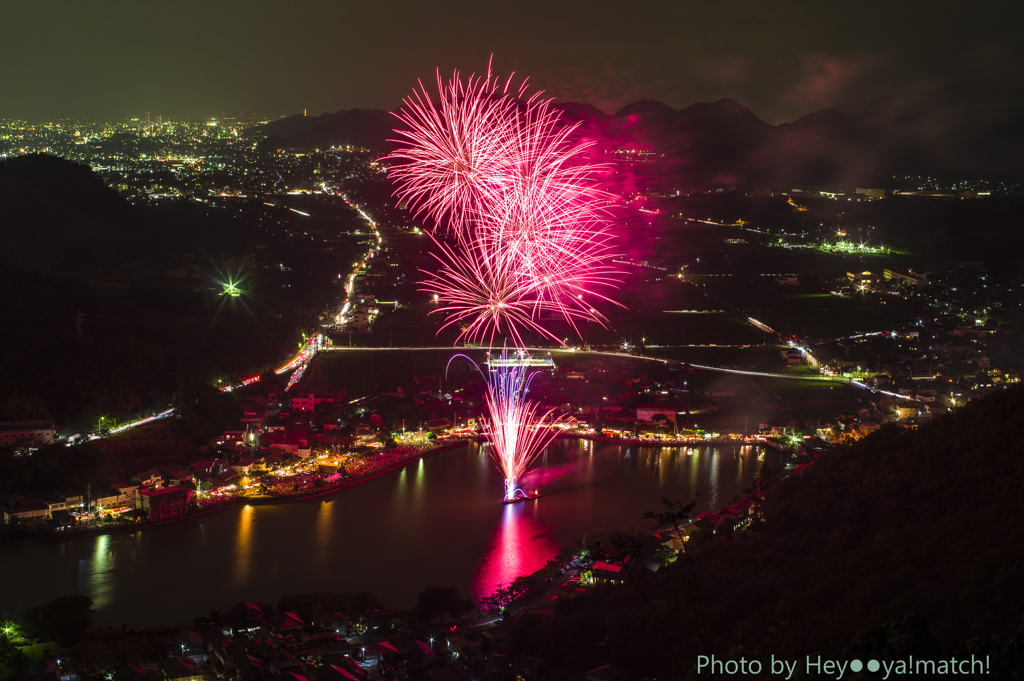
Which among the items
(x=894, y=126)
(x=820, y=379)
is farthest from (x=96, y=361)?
(x=894, y=126)

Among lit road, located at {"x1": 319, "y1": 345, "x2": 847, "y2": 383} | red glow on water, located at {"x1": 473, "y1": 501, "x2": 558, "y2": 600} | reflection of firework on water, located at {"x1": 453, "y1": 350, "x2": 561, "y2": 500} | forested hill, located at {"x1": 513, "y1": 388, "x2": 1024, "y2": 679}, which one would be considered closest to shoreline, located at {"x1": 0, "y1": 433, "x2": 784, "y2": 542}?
reflection of firework on water, located at {"x1": 453, "y1": 350, "x2": 561, "y2": 500}

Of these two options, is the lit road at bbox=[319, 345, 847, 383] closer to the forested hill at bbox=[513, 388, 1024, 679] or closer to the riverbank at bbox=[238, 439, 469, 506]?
the riverbank at bbox=[238, 439, 469, 506]

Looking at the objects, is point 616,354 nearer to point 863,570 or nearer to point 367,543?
point 367,543

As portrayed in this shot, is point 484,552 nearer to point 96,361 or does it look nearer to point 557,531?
point 557,531

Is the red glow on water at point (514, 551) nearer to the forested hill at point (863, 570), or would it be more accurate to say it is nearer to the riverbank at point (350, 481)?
the forested hill at point (863, 570)

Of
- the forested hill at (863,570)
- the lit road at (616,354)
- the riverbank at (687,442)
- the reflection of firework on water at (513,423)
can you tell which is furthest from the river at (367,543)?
the lit road at (616,354)
